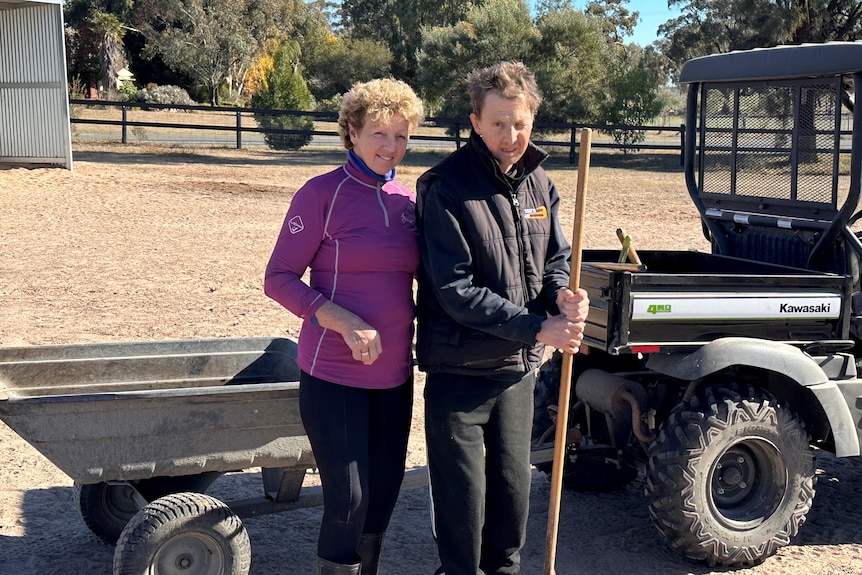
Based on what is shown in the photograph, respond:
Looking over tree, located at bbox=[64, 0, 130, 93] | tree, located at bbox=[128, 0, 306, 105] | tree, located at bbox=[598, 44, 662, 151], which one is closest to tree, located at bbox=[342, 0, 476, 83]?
tree, located at bbox=[128, 0, 306, 105]

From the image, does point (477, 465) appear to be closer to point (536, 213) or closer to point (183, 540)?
point (536, 213)

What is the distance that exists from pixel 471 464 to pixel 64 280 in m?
7.53

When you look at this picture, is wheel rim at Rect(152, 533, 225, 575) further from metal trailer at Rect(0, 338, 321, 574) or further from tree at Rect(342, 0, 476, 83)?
tree at Rect(342, 0, 476, 83)

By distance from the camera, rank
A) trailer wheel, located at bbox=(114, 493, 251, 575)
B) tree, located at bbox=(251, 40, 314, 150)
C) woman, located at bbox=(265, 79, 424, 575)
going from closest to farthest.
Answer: woman, located at bbox=(265, 79, 424, 575)
trailer wheel, located at bbox=(114, 493, 251, 575)
tree, located at bbox=(251, 40, 314, 150)

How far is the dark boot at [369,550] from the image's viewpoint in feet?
11.2

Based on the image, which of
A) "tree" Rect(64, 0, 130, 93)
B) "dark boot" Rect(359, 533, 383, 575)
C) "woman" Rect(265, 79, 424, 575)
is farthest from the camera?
"tree" Rect(64, 0, 130, 93)

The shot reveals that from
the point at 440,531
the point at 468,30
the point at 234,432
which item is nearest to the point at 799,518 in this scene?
the point at 440,531

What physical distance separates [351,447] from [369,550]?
1.47 feet

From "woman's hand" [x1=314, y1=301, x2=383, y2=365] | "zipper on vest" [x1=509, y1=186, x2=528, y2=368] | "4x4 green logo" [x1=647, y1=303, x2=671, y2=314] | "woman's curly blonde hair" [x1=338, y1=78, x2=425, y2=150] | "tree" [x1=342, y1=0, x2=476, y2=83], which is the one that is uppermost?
"tree" [x1=342, y1=0, x2=476, y2=83]

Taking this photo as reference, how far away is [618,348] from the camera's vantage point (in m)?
4.01

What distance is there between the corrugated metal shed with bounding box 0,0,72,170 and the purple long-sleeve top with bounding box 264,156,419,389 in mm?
16472

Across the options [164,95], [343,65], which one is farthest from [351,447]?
[343,65]

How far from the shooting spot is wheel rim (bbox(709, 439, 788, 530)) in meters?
4.21

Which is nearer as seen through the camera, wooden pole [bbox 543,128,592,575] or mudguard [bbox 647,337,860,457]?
wooden pole [bbox 543,128,592,575]
